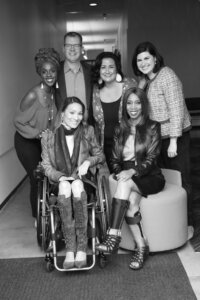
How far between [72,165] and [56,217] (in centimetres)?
35

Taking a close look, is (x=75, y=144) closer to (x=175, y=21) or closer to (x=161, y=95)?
(x=161, y=95)

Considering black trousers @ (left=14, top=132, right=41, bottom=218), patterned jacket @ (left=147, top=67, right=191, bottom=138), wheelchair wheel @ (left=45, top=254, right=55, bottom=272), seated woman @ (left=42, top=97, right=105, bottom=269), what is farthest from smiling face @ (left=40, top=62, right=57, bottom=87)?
wheelchair wheel @ (left=45, top=254, right=55, bottom=272)

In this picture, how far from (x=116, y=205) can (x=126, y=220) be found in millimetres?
154

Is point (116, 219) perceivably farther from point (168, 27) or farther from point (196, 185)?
point (168, 27)

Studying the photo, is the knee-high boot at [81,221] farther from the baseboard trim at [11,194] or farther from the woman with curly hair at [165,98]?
the baseboard trim at [11,194]

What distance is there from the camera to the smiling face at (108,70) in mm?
3041

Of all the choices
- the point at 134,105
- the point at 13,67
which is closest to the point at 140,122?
the point at 134,105

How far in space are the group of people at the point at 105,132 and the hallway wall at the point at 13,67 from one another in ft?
3.04

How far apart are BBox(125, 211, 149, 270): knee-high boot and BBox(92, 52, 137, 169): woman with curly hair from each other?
0.65m

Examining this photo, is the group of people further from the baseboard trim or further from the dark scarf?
the baseboard trim

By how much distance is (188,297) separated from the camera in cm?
228

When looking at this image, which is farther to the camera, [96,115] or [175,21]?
[175,21]

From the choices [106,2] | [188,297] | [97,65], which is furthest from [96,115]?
[106,2]

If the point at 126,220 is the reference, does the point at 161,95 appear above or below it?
above
